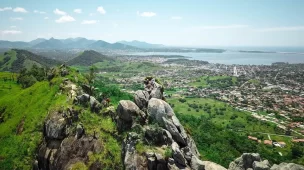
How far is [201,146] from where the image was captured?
236 feet

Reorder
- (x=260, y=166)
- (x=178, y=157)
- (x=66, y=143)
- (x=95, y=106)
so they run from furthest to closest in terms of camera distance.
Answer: (x=95, y=106) → (x=66, y=143) → (x=260, y=166) → (x=178, y=157)

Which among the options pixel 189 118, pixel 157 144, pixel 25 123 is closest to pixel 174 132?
pixel 157 144

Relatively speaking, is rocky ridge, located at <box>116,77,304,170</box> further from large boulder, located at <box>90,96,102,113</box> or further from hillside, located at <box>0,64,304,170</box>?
large boulder, located at <box>90,96,102,113</box>

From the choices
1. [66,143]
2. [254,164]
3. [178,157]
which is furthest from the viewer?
[66,143]

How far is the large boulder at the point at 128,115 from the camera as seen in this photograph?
116 ft

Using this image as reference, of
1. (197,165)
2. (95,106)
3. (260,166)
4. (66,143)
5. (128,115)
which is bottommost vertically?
(66,143)

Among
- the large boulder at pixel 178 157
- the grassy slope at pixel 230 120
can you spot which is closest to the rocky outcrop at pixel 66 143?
the large boulder at pixel 178 157

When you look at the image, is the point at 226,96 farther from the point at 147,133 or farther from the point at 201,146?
the point at 147,133

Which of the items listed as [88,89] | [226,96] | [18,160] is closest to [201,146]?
[88,89]

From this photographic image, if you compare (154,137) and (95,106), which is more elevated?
(95,106)

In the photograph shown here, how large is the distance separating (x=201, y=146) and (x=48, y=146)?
1812 inches

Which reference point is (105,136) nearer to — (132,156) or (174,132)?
(132,156)

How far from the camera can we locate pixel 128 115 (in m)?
35.4

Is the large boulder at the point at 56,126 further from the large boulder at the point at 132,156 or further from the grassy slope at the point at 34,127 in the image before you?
the large boulder at the point at 132,156
